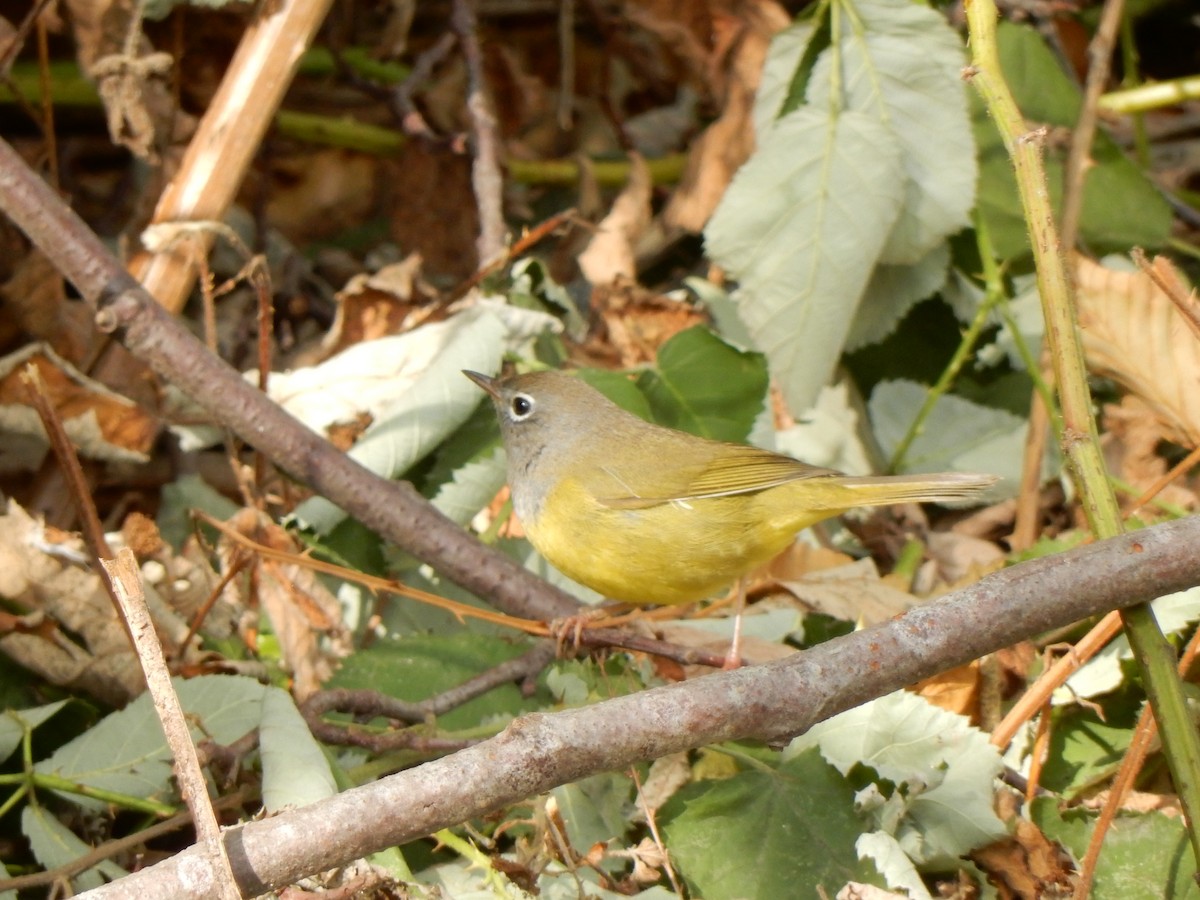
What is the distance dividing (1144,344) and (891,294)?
0.78m

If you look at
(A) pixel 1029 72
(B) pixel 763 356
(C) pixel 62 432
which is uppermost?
(A) pixel 1029 72

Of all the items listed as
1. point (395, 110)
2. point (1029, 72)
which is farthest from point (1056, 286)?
point (395, 110)

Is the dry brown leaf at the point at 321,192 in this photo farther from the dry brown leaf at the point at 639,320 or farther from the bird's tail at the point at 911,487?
the bird's tail at the point at 911,487

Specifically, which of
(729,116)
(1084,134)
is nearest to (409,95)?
(729,116)

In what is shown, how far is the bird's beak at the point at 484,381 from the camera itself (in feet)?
9.96

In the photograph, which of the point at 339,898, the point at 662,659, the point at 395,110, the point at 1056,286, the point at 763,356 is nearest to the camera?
the point at 339,898

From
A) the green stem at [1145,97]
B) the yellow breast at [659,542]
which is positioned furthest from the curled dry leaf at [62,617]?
the green stem at [1145,97]

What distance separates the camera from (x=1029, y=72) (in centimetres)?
384

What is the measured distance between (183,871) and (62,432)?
1190mm

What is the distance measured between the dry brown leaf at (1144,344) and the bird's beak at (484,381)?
4.44 feet

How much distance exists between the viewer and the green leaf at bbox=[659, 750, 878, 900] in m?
2.08

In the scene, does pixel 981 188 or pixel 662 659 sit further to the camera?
pixel 981 188

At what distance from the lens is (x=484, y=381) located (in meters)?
3.04

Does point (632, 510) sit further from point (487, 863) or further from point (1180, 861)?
point (1180, 861)
